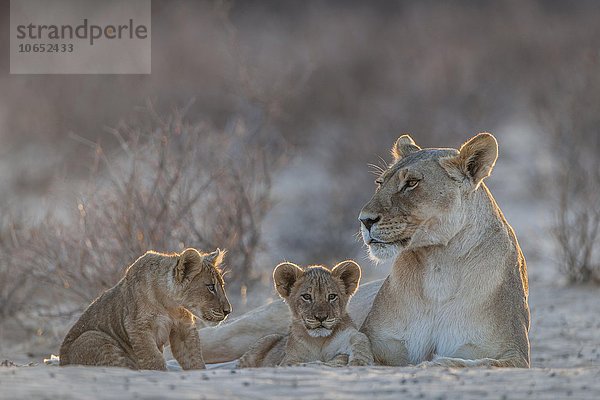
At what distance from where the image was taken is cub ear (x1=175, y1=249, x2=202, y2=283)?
6.39 m

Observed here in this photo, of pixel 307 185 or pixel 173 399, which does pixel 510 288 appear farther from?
pixel 307 185

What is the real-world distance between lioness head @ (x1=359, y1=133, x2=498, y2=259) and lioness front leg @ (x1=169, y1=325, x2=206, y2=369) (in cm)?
116

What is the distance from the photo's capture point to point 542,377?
212 inches

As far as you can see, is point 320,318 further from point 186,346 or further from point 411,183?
point 411,183

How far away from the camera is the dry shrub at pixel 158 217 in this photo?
962 cm

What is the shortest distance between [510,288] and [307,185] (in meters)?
Result: 11.5

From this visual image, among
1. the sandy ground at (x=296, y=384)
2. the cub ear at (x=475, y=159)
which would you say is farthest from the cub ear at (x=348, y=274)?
the sandy ground at (x=296, y=384)

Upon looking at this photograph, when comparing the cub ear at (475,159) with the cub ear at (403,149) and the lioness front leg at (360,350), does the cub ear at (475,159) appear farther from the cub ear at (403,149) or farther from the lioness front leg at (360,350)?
the lioness front leg at (360,350)

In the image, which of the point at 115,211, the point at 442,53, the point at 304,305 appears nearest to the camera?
the point at 304,305

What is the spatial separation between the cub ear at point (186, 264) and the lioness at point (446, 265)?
0.97m

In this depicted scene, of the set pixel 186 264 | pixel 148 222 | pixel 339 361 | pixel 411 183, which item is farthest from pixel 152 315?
pixel 148 222

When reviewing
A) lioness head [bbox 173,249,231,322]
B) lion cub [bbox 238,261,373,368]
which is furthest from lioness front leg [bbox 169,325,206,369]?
lion cub [bbox 238,261,373,368]

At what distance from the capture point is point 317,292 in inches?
257

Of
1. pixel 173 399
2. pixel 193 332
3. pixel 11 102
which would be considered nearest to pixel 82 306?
pixel 193 332
